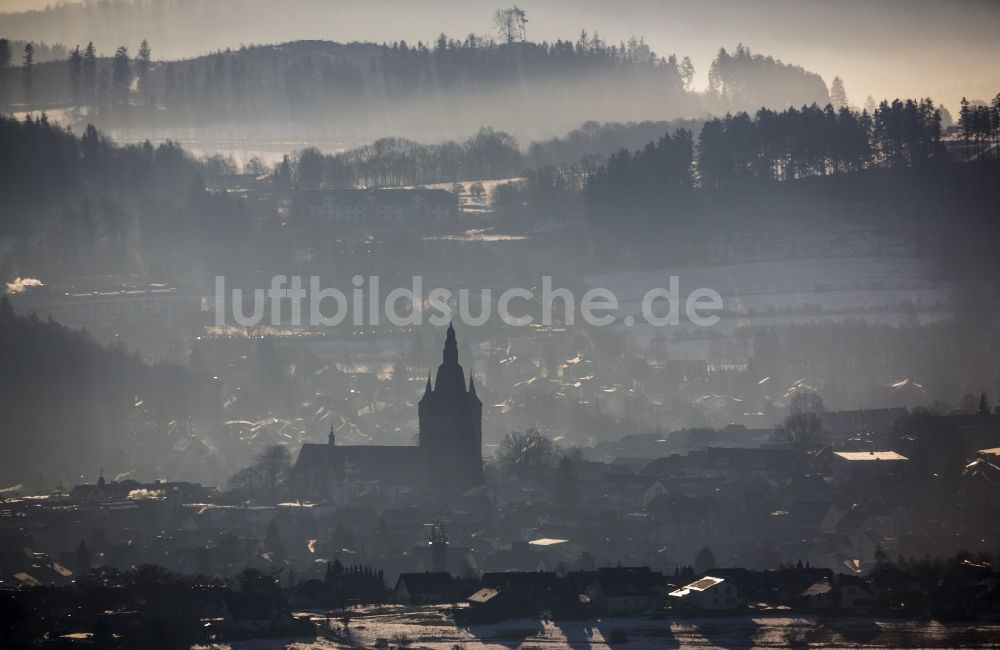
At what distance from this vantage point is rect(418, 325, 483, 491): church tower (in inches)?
4087

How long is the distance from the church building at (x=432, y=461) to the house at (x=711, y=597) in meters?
31.0

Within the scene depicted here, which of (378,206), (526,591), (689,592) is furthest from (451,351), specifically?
(378,206)

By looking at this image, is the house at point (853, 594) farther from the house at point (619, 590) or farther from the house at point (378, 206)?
the house at point (378, 206)

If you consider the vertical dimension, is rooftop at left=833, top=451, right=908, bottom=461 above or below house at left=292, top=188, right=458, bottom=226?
below

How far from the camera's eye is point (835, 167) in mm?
165125

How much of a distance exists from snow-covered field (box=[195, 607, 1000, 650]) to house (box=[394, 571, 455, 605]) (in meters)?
3.88

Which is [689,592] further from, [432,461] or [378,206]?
[378,206]

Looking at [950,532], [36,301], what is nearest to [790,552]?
[950,532]

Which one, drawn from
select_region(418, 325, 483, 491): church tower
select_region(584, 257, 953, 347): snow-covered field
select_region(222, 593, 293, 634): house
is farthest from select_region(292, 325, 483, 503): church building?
select_region(584, 257, 953, 347): snow-covered field

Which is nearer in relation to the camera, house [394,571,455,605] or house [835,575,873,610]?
house [835,575,873,610]

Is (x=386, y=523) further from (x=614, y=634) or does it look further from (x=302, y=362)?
(x=302, y=362)

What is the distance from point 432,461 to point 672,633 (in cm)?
3816

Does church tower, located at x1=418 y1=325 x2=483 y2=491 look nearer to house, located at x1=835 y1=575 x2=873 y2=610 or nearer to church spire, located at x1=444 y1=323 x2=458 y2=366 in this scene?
church spire, located at x1=444 y1=323 x2=458 y2=366

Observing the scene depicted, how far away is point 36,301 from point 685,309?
4002 cm
